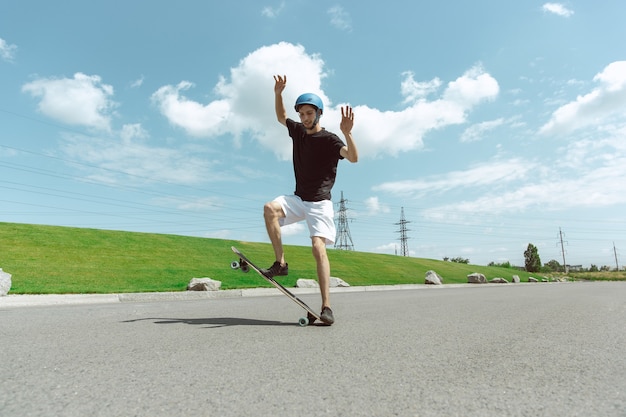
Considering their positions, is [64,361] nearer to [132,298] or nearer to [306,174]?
[306,174]

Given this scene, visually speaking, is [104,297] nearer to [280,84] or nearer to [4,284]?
[4,284]

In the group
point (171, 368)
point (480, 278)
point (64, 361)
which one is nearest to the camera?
point (171, 368)

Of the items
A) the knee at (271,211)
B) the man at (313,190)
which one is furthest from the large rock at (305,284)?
the knee at (271,211)

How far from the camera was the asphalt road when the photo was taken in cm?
174

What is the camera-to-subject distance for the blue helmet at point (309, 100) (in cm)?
477

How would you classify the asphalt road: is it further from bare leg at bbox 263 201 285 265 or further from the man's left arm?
the man's left arm

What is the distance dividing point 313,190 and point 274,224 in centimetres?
61

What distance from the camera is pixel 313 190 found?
485cm

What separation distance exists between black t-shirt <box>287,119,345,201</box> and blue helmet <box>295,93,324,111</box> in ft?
1.00

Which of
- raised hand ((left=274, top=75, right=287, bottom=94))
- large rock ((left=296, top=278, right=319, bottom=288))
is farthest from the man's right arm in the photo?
large rock ((left=296, top=278, right=319, bottom=288))

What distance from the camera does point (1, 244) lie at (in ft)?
44.7

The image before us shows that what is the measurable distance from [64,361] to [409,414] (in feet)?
7.12

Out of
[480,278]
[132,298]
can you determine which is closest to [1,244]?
[132,298]

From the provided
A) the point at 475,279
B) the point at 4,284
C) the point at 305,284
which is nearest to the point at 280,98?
the point at 4,284
